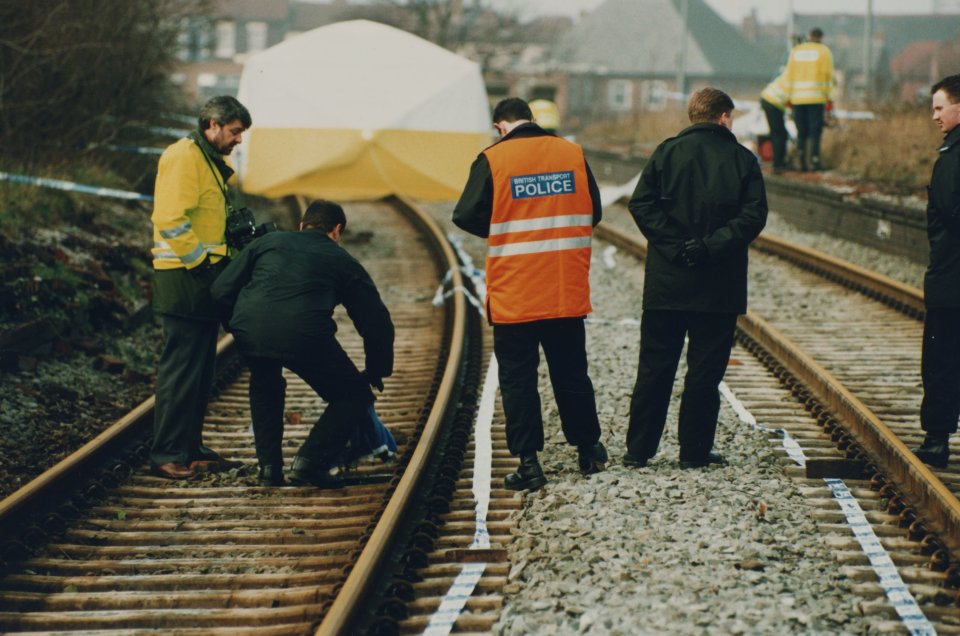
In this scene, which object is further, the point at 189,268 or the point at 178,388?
the point at 178,388

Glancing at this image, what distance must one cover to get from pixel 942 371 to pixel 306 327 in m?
3.26

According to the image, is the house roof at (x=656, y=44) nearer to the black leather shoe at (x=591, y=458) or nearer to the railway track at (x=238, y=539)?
the railway track at (x=238, y=539)

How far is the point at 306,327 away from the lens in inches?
235

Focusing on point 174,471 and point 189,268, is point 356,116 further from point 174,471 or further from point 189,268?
point 174,471

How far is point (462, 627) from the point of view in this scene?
4449mm

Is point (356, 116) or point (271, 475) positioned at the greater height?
point (356, 116)

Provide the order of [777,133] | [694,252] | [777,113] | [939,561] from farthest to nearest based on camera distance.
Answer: [777,133] < [777,113] < [694,252] < [939,561]

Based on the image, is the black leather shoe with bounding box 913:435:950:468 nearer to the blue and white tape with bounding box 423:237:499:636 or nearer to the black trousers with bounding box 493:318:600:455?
the black trousers with bounding box 493:318:600:455

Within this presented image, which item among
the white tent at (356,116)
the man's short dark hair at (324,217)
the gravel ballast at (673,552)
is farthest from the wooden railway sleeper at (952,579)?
the white tent at (356,116)

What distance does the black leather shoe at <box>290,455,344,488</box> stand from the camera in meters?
6.12

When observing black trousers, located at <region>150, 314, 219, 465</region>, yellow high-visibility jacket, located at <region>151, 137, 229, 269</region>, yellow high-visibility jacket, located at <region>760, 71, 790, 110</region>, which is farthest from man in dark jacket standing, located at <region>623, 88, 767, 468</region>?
yellow high-visibility jacket, located at <region>760, 71, 790, 110</region>

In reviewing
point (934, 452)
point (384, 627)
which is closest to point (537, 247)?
point (384, 627)

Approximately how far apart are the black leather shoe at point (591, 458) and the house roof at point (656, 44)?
7040 cm

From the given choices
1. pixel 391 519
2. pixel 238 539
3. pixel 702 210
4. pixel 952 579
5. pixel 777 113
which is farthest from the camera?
pixel 777 113
